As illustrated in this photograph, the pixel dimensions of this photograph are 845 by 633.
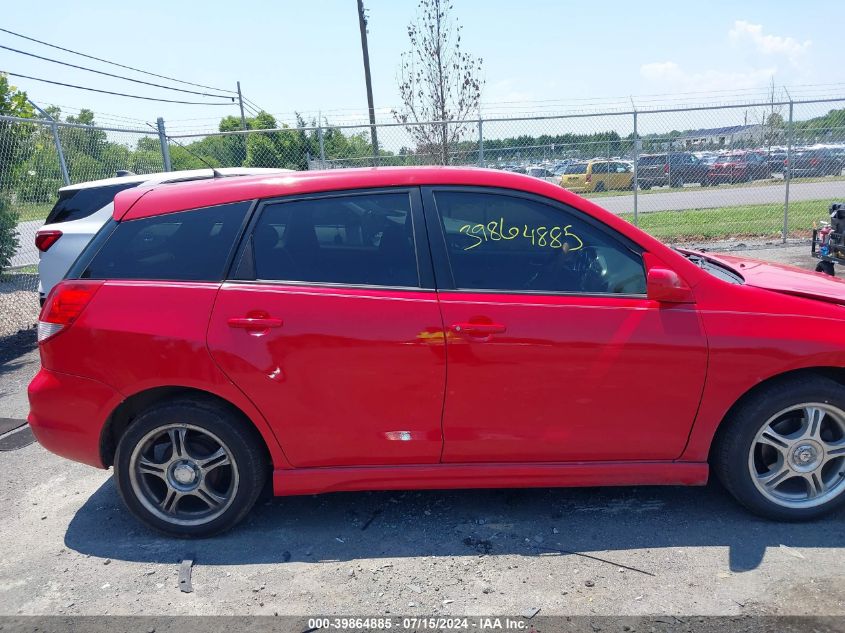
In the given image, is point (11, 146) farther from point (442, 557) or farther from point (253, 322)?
point (442, 557)

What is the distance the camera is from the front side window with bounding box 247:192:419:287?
331cm

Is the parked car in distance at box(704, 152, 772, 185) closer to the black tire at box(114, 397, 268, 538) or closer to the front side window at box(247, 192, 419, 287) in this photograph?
the front side window at box(247, 192, 419, 287)

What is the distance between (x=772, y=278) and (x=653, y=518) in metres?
1.47

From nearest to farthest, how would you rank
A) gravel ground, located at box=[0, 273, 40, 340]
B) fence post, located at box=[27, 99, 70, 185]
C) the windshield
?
the windshield
gravel ground, located at box=[0, 273, 40, 340]
fence post, located at box=[27, 99, 70, 185]

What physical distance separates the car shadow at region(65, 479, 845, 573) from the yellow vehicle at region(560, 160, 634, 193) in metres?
9.19

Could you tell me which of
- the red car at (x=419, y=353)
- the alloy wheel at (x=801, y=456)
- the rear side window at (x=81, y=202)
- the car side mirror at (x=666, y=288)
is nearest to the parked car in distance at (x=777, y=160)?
the red car at (x=419, y=353)

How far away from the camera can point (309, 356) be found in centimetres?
321

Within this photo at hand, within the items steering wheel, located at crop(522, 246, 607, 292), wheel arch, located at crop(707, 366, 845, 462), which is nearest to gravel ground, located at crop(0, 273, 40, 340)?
steering wheel, located at crop(522, 246, 607, 292)

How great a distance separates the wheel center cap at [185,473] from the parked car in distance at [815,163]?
12006mm

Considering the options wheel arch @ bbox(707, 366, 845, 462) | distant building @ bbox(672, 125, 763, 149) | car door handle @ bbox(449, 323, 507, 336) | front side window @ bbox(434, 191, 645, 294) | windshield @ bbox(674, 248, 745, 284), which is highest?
distant building @ bbox(672, 125, 763, 149)

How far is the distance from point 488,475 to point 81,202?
17.4 ft

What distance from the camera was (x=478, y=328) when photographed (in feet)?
10.4

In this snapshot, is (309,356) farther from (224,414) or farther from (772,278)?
(772,278)

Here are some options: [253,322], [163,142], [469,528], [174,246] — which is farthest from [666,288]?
[163,142]
